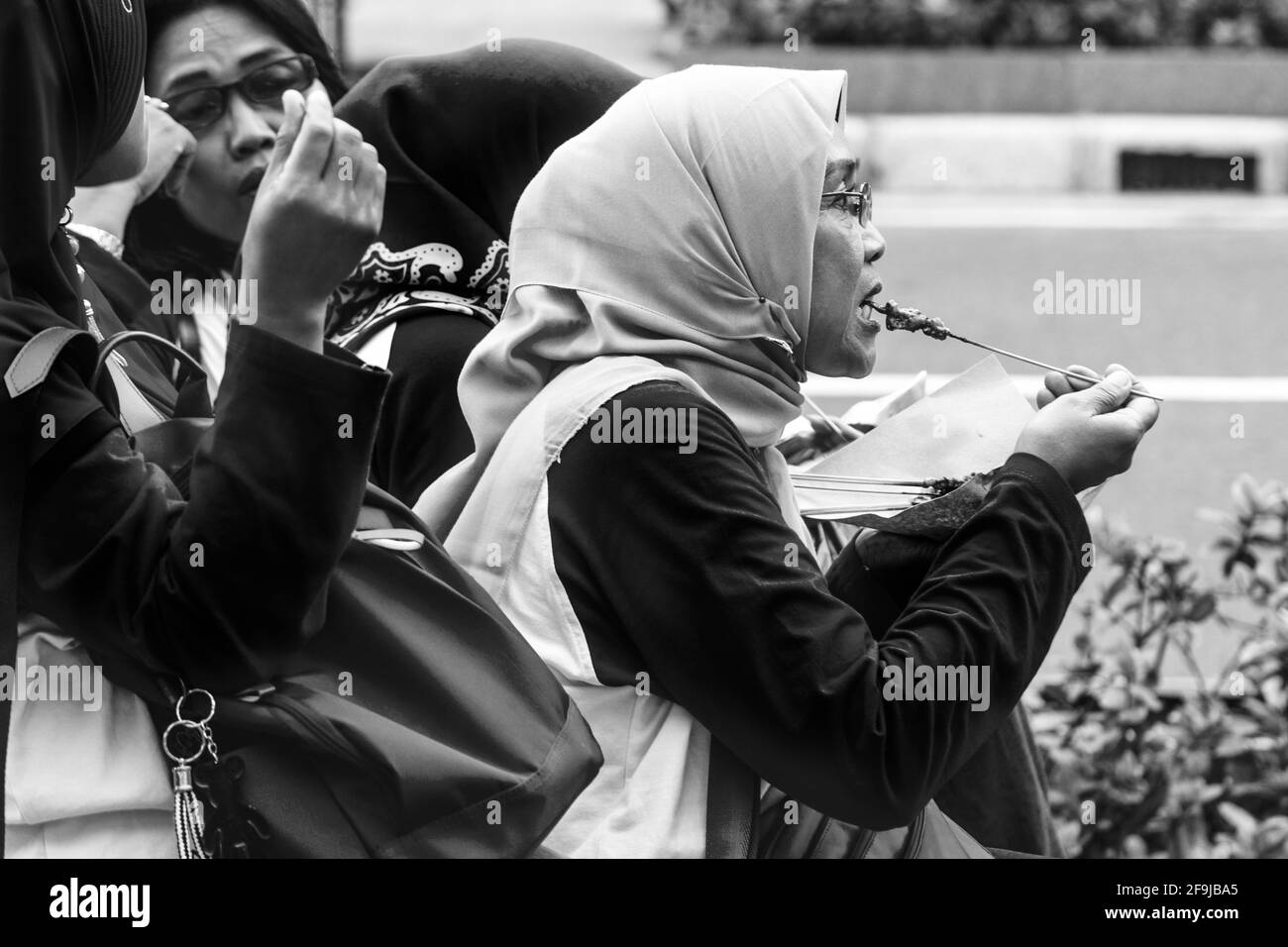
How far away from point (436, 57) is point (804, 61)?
932 cm

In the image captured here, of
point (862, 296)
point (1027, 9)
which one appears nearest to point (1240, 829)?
point (862, 296)

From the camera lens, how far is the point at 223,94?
2.95 metres

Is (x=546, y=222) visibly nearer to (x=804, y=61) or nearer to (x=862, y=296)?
(x=862, y=296)

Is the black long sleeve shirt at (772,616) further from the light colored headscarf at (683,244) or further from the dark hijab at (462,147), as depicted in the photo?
the dark hijab at (462,147)

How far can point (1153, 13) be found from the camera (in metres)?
13.9

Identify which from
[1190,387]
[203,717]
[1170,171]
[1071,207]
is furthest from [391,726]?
[1170,171]

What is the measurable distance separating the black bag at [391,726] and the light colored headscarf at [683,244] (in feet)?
1.10

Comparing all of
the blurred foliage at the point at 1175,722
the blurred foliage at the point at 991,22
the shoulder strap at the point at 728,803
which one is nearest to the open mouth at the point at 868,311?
the shoulder strap at the point at 728,803

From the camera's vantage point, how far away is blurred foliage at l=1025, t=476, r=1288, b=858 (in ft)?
10.8

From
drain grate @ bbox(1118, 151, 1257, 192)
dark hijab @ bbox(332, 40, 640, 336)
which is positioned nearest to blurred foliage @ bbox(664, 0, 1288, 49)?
drain grate @ bbox(1118, 151, 1257, 192)

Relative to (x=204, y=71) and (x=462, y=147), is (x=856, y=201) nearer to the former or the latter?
(x=462, y=147)

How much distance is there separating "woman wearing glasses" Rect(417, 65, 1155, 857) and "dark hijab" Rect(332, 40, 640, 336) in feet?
2.43

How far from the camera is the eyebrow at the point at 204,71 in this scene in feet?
9.60
